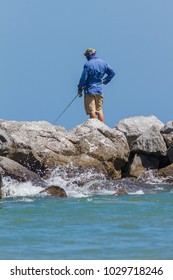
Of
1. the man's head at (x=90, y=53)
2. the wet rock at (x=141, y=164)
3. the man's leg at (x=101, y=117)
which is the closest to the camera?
the wet rock at (x=141, y=164)

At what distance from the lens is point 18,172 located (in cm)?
2245

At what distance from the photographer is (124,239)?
13.5 m

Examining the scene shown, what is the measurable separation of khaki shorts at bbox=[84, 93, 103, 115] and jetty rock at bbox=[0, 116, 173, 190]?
35.2 inches

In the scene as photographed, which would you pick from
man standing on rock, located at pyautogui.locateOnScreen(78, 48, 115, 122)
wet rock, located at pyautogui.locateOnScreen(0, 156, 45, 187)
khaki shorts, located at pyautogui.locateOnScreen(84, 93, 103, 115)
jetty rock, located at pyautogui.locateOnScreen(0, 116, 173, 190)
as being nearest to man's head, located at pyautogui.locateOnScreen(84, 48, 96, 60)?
man standing on rock, located at pyautogui.locateOnScreen(78, 48, 115, 122)

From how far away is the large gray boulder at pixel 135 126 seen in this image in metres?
27.8

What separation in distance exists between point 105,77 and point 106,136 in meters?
2.60

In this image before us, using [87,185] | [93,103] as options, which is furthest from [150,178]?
[93,103]

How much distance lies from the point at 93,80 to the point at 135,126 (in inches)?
87.8

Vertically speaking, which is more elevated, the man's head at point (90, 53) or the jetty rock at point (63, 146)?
the man's head at point (90, 53)

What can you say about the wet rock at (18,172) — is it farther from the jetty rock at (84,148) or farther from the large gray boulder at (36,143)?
the large gray boulder at (36,143)

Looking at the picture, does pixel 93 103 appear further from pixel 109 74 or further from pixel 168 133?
pixel 168 133

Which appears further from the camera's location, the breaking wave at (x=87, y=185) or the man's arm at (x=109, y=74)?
the man's arm at (x=109, y=74)

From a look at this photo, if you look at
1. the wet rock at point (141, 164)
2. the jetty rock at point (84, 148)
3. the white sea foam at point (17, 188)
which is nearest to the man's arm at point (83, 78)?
the jetty rock at point (84, 148)

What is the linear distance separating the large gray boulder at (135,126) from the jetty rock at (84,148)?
0.58m
